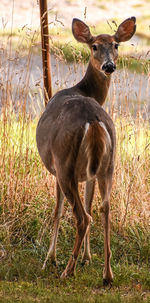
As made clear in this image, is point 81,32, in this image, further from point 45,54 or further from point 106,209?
point 106,209

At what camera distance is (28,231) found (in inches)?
229

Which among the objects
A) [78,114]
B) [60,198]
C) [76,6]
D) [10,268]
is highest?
[76,6]

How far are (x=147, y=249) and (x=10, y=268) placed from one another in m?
1.27

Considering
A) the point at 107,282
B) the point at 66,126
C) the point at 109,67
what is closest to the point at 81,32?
the point at 109,67

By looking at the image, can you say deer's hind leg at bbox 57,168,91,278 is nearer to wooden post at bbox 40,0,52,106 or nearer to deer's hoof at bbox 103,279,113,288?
deer's hoof at bbox 103,279,113,288

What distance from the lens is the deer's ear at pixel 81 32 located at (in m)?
5.43

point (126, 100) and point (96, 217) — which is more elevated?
point (126, 100)

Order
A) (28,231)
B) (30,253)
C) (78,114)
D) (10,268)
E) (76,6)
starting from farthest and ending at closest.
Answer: (76,6) < (28,231) < (30,253) < (10,268) < (78,114)

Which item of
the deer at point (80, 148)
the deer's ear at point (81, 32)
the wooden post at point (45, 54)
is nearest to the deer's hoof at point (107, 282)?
the deer at point (80, 148)

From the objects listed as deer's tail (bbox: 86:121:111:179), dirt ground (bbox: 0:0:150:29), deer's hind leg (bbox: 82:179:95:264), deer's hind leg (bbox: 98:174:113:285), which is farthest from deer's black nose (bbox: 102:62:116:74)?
dirt ground (bbox: 0:0:150:29)

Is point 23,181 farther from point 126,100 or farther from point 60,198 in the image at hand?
point 126,100

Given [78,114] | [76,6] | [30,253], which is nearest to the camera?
[78,114]

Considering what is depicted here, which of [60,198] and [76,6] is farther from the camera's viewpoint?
[76,6]

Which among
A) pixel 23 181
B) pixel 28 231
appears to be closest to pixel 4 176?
pixel 23 181
